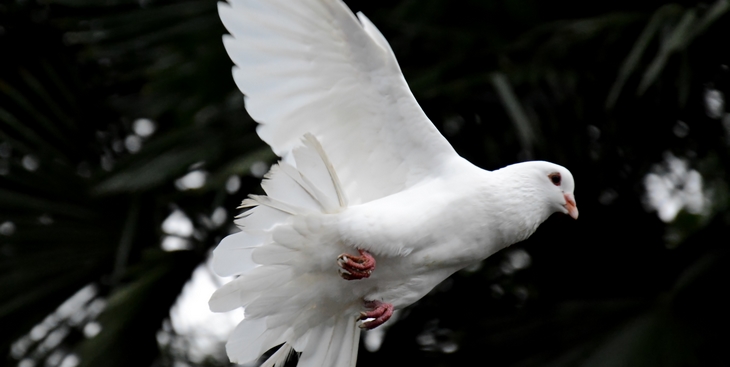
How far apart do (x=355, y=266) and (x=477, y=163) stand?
1.24 meters

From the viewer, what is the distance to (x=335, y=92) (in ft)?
10.4

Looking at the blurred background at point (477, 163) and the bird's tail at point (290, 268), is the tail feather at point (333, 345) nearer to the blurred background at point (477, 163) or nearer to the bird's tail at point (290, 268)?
the bird's tail at point (290, 268)

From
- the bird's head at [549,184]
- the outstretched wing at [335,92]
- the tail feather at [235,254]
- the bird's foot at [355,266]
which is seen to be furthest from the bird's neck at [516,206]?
the tail feather at [235,254]

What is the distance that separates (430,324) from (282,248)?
1.53 metres

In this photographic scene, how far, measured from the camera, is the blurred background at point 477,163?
378cm

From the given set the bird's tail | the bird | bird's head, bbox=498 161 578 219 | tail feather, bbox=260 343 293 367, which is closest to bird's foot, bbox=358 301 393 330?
the bird

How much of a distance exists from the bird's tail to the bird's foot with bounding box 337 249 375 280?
0.06 metres

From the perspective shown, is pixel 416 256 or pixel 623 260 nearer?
pixel 416 256

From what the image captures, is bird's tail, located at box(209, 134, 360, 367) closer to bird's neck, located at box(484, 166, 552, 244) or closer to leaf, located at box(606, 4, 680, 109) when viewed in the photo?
bird's neck, located at box(484, 166, 552, 244)

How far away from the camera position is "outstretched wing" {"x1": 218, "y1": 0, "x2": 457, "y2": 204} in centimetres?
304

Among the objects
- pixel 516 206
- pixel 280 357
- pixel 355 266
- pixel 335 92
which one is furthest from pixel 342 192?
pixel 280 357

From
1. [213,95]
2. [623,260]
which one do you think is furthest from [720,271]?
[213,95]

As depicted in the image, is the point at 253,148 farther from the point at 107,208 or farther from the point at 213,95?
the point at 107,208

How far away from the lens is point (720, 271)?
375 cm
